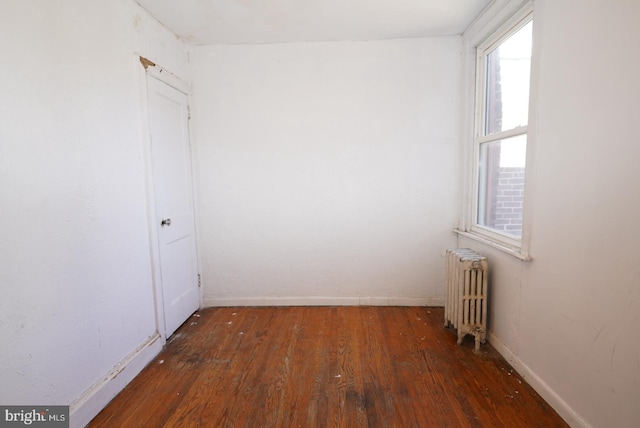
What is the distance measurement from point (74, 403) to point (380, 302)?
8.19 ft

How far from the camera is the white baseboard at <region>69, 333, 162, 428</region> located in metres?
1.64

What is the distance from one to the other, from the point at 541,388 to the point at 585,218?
1087 millimetres

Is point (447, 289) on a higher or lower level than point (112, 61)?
lower

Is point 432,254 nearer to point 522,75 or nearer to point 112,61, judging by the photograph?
point 522,75

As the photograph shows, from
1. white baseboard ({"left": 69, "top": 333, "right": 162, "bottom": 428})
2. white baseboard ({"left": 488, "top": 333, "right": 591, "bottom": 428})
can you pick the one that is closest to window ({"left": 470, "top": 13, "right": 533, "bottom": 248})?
white baseboard ({"left": 488, "top": 333, "right": 591, "bottom": 428})

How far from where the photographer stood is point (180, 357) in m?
2.31

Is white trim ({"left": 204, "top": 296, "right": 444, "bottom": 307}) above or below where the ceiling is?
below

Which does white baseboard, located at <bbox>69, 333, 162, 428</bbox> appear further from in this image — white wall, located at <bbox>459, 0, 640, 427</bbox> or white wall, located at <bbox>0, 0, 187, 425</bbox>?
white wall, located at <bbox>459, 0, 640, 427</bbox>

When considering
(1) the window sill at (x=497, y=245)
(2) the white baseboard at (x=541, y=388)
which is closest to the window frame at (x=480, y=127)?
(1) the window sill at (x=497, y=245)

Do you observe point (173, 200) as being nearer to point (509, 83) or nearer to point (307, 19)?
point (307, 19)

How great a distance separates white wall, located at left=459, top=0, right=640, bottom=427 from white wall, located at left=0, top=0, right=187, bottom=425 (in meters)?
2.73

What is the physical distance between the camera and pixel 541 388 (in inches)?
71.2

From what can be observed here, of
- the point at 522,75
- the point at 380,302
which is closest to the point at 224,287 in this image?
the point at 380,302

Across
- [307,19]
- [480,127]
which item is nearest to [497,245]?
[480,127]
